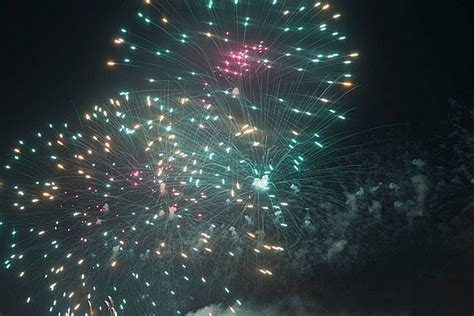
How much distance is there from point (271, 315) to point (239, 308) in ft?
7.00

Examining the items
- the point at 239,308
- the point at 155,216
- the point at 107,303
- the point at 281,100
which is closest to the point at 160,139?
the point at 155,216

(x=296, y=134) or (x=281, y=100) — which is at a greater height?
(x=281, y=100)

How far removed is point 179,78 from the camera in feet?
52.5

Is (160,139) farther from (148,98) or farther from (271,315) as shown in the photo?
(271,315)

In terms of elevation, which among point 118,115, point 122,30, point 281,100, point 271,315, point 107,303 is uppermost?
point 122,30

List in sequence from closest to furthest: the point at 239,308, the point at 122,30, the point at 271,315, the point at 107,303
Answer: the point at 122,30 < the point at 107,303 < the point at 239,308 < the point at 271,315

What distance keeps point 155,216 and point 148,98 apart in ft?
12.0

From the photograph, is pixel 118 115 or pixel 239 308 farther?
pixel 239 308

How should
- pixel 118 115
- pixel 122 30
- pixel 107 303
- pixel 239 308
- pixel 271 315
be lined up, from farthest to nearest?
pixel 271 315
pixel 239 308
pixel 107 303
pixel 118 115
pixel 122 30

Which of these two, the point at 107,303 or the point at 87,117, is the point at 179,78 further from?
the point at 107,303

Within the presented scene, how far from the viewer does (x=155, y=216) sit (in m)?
17.5

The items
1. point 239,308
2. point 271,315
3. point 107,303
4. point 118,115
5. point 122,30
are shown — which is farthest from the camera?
point 271,315

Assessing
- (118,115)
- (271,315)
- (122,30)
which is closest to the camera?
(122,30)

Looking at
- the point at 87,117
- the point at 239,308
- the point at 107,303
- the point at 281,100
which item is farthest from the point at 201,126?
the point at 239,308
